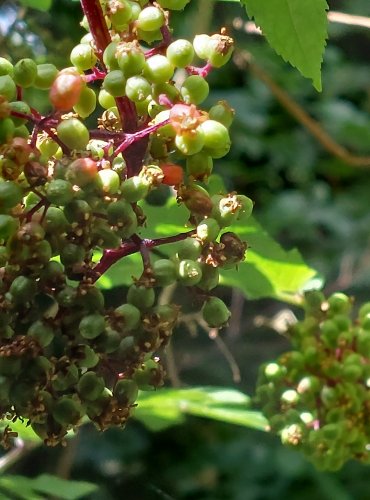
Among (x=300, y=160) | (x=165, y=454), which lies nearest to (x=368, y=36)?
(x=300, y=160)

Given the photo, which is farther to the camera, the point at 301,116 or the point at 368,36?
the point at 368,36

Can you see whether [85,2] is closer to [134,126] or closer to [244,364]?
[134,126]

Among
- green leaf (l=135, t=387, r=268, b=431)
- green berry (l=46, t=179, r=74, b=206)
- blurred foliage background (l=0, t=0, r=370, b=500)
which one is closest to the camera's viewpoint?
green berry (l=46, t=179, r=74, b=206)

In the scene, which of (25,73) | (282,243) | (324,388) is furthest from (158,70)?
(282,243)

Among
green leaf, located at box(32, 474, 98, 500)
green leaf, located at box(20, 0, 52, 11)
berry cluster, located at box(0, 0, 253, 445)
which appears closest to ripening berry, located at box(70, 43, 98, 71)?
berry cluster, located at box(0, 0, 253, 445)

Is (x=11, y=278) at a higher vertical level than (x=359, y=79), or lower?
higher

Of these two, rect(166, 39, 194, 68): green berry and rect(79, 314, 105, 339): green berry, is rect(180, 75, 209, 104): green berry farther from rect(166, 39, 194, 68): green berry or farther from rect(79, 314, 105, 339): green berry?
rect(79, 314, 105, 339): green berry

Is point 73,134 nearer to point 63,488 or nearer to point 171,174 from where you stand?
point 171,174
